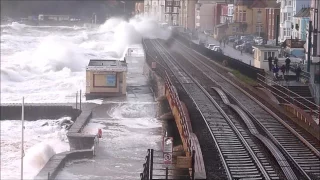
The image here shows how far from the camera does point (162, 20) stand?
1581 inches

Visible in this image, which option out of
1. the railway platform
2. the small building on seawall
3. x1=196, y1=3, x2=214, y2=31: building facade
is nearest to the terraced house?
x1=196, y1=3, x2=214, y2=31: building facade

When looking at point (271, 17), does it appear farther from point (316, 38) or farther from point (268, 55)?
point (268, 55)

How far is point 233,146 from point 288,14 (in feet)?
65.2

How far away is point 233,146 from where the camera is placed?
829 centimetres

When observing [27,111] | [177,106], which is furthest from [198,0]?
[177,106]

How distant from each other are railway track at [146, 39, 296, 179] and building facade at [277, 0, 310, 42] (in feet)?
50.8

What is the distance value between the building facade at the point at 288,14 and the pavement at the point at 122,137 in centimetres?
1179

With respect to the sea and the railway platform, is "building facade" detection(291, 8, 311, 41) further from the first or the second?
the railway platform

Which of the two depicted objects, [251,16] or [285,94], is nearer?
[285,94]

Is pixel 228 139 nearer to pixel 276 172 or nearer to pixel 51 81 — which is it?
pixel 276 172

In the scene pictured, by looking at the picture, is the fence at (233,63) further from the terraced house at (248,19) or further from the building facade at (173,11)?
the building facade at (173,11)

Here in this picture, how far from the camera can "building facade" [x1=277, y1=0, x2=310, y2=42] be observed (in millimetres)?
26922

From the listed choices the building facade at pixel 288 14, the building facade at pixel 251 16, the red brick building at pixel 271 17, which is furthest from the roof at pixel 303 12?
the building facade at pixel 251 16

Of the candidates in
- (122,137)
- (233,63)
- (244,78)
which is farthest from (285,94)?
(233,63)
